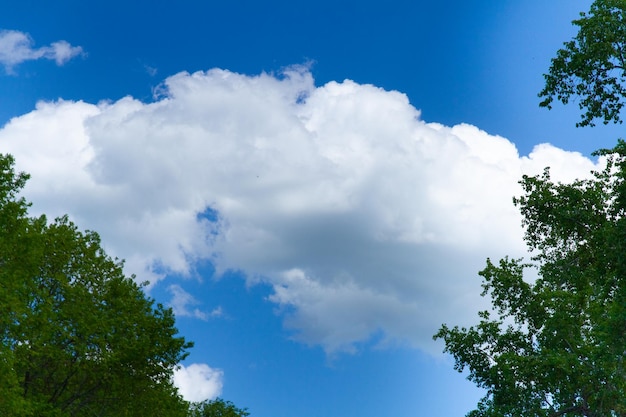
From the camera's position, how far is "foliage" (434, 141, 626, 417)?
2592 cm

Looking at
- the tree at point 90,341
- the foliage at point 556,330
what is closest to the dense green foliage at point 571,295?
the foliage at point 556,330

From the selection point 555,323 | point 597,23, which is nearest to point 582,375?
point 555,323

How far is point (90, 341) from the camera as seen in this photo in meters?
36.8

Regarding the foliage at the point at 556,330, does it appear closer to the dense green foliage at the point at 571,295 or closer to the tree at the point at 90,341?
the dense green foliage at the point at 571,295

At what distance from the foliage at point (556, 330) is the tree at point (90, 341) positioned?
710 inches

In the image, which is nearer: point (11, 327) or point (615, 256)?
point (615, 256)

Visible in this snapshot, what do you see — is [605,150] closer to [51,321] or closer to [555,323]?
[555,323]

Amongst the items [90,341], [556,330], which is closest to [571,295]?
[556,330]

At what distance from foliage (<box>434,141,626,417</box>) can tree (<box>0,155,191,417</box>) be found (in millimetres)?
18046

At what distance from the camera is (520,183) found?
2833cm

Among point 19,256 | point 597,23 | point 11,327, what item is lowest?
point 11,327

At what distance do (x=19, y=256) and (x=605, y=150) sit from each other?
24.1 meters

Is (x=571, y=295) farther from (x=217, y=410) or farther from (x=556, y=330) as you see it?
(x=217, y=410)

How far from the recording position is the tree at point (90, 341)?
117 feet
